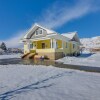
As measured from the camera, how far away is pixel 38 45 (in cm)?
3203

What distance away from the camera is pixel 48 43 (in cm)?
3091

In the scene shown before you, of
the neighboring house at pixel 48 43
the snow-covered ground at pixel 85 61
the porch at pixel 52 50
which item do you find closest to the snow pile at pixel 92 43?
the neighboring house at pixel 48 43

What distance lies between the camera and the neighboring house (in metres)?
25.3

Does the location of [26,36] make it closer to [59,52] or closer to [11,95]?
[59,52]

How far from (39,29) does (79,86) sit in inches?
914

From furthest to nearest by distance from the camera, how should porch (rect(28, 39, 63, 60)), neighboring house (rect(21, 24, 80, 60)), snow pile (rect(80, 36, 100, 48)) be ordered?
1. snow pile (rect(80, 36, 100, 48))
2. neighboring house (rect(21, 24, 80, 60))
3. porch (rect(28, 39, 63, 60))

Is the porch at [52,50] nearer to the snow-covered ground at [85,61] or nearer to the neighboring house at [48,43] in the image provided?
the neighboring house at [48,43]

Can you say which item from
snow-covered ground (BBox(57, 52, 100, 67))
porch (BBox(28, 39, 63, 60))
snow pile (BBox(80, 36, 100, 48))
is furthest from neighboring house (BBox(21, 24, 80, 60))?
snow pile (BBox(80, 36, 100, 48))

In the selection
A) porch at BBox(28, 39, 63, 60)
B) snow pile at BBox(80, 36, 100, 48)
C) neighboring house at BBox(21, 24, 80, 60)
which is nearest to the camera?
porch at BBox(28, 39, 63, 60)

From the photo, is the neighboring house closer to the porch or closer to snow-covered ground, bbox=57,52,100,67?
the porch

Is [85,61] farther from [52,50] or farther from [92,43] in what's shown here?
[92,43]

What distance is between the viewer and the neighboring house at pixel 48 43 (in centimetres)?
2528

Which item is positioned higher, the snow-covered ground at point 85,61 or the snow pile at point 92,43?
the snow pile at point 92,43

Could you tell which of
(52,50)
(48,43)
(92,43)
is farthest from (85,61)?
(92,43)
